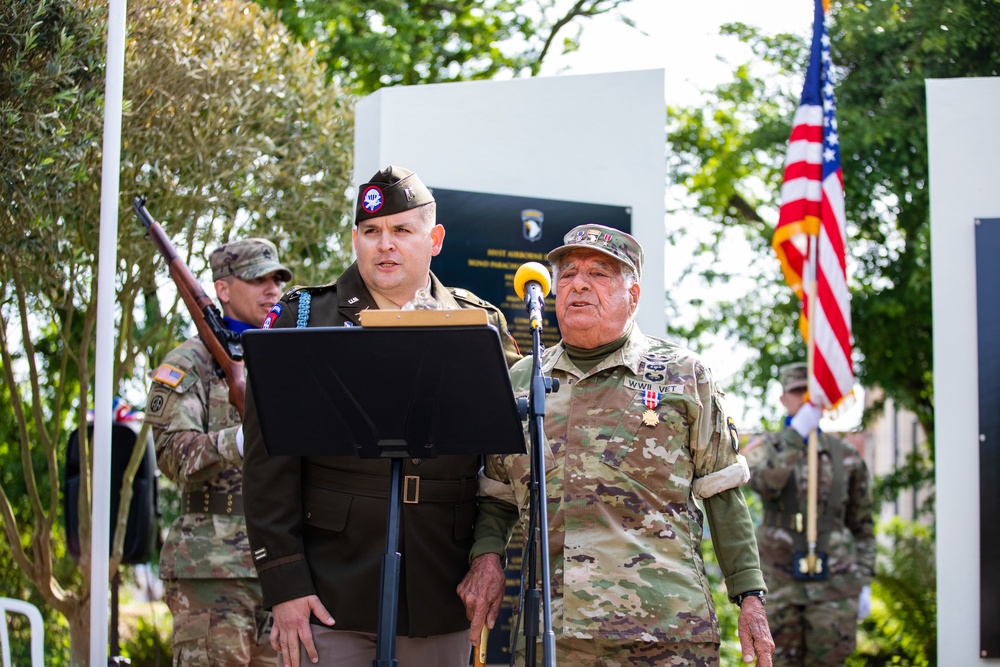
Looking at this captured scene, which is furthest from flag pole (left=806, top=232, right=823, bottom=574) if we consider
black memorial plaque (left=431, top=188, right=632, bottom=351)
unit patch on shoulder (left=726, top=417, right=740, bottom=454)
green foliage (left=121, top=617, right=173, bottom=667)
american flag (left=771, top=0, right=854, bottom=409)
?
green foliage (left=121, top=617, right=173, bottom=667)

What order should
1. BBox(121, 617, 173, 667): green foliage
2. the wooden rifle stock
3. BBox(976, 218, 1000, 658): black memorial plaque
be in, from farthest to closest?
BBox(121, 617, 173, 667): green foliage
BBox(976, 218, 1000, 658): black memorial plaque
the wooden rifle stock

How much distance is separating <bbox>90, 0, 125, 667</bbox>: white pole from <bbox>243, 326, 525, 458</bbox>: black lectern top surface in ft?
5.95

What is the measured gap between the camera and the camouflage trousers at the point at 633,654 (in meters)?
3.31

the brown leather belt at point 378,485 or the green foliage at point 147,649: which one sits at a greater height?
the brown leather belt at point 378,485

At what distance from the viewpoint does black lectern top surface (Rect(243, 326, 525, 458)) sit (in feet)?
8.59

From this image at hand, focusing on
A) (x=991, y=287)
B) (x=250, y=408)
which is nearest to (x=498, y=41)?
(x=991, y=287)

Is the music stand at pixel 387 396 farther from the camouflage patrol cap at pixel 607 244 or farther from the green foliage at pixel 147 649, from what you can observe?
the green foliage at pixel 147 649

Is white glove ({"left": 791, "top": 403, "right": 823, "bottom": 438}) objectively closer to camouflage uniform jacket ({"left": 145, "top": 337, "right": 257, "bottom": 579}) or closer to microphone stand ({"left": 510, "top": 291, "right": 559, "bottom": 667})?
camouflage uniform jacket ({"left": 145, "top": 337, "right": 257, "bottom": 579})

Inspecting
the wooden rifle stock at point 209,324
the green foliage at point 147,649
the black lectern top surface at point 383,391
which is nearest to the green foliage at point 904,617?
the green foliage at point 147,649

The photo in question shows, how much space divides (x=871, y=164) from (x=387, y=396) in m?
8.00

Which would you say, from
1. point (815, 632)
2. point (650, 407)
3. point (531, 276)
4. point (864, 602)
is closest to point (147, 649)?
point (815, 632)

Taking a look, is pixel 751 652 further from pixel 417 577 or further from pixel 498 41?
pixel 498 41

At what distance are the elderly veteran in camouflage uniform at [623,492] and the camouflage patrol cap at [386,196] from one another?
54 cm

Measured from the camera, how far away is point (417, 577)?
3.36 metres
